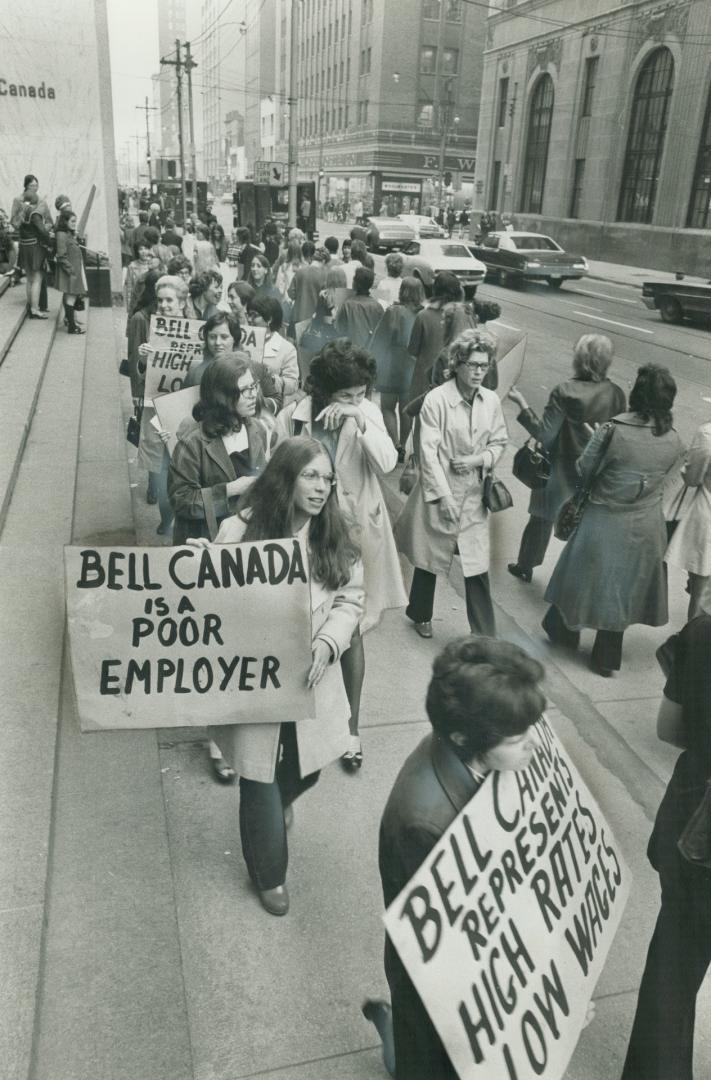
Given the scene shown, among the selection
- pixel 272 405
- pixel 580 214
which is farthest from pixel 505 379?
pixel 580 214

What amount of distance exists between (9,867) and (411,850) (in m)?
1.85

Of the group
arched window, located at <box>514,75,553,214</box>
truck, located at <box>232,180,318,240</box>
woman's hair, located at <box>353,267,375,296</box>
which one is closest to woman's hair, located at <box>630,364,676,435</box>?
woman's hair, located at <box>353,267,375,296</box>

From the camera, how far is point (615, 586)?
4.88 meters

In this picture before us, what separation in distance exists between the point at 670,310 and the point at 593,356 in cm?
1682

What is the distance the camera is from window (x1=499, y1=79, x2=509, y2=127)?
1853 inches

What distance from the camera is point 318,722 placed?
10.1 ft

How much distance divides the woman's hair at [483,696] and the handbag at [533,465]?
11.9 feet

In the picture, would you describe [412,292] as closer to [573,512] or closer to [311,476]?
[573,512]

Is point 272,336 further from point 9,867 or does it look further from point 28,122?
point 28,122

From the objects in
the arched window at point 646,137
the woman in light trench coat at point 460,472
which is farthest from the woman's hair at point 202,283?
the arched window at point 646,137

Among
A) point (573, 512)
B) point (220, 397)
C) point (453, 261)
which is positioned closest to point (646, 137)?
point (453, 261)

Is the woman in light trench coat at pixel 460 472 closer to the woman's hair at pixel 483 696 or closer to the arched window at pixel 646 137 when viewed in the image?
the woman's hair at pixel 483 696

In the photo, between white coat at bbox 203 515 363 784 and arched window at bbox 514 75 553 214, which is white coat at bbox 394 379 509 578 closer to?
white coat at bbox 203 515 363 784

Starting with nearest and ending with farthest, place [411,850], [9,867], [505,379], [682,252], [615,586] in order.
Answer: [411,850], [9,867], [615,586], [505,379], [682,252]
